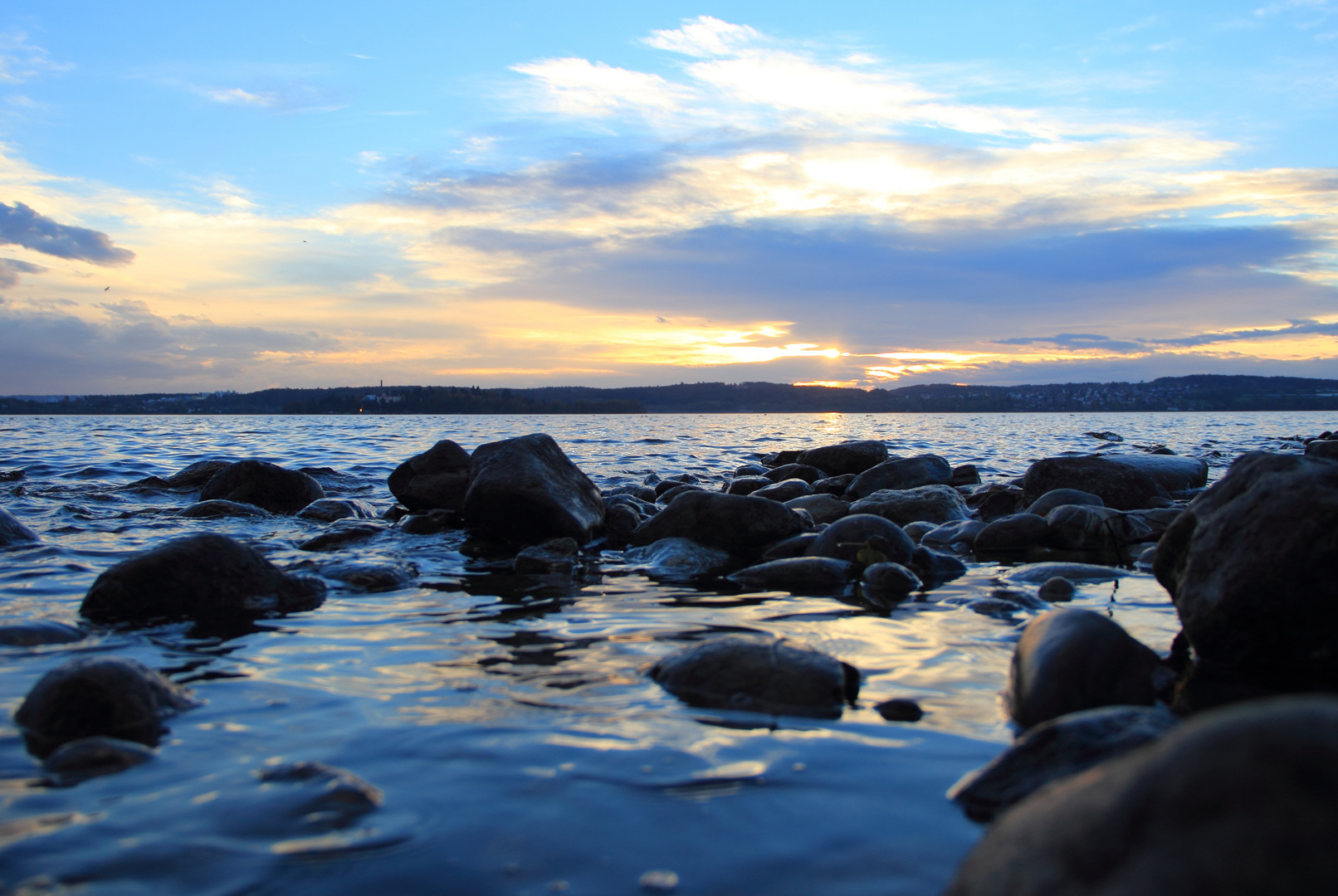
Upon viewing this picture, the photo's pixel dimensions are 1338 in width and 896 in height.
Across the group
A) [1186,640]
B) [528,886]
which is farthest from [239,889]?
[1186,640]

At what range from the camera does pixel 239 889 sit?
1.89 meters

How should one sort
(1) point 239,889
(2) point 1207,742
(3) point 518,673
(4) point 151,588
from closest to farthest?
(2) point 1207,742, (1) point 239,889, (3) point 518,673, (4) point 151,588

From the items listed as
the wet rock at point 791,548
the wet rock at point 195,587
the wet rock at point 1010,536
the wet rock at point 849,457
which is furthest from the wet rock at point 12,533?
the wet rock at point 849,457

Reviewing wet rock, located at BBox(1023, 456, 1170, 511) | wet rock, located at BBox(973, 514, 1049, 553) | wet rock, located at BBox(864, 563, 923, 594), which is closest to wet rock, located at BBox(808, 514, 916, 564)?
wet rock, located at BBox(864, 563, 923, 594)

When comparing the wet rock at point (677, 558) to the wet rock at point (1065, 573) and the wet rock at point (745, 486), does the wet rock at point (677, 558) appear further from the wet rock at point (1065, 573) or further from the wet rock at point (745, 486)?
the wet rock at point (745, 486)

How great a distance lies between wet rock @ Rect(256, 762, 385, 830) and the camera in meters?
2.21

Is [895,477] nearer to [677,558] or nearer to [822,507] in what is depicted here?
[822,507]

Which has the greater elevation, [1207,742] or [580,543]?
[1207,742]

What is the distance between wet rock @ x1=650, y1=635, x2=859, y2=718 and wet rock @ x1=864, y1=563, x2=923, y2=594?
1.94m

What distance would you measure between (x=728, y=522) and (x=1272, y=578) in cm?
436

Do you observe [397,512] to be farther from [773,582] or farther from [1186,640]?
[1186,640]

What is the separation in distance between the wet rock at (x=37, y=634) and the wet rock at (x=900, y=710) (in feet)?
12.8

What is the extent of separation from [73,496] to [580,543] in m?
7.73

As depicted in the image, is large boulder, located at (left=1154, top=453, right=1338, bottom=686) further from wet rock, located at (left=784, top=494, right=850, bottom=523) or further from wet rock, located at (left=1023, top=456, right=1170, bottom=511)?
wet rock, located at (left=1023, top=456, right=1170, bottom=511)
